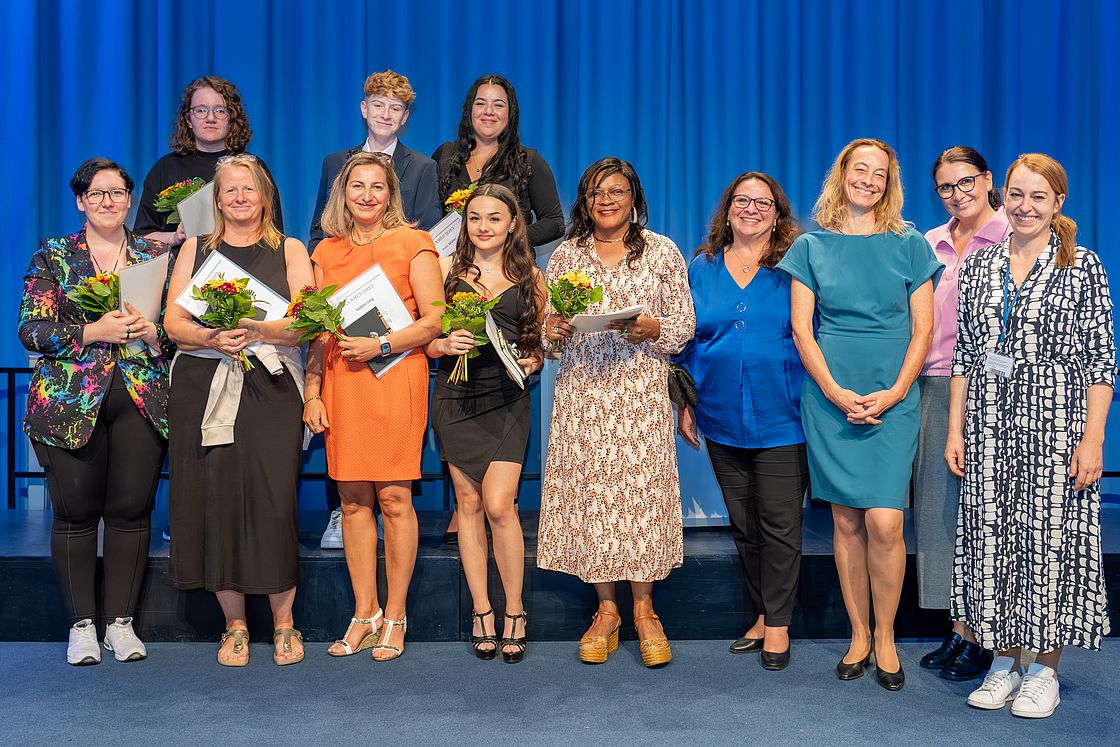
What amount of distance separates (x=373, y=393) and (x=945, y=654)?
213cm

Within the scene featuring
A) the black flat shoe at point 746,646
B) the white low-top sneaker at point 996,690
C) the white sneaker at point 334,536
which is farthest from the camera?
the white sneaker at point 334,536

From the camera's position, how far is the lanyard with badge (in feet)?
9.66

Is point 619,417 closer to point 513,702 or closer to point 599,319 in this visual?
point 599,319

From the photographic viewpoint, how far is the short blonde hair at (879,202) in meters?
3.15

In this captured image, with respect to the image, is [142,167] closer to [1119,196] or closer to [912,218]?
[912,218]

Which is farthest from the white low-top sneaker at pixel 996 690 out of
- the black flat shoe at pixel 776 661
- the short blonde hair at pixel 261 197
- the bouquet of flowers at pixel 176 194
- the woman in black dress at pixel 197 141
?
the bouquet of flowers at pixel 176 194

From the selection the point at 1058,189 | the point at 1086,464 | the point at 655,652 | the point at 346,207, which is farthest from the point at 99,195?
the point at 1086,464

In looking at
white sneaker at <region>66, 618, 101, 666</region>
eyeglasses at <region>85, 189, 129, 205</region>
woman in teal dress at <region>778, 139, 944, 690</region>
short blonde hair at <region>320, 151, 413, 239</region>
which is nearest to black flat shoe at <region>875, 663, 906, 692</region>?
woman in teal dress at <region>778, 139, 944, 690</region>

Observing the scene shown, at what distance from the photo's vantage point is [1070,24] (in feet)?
18.4

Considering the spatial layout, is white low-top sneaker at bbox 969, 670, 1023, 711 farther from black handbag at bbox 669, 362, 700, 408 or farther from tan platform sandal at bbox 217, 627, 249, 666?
tan platform sandal at bbox 217, 627, 249, 666

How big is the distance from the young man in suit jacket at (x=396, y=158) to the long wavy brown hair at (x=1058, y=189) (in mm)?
2163

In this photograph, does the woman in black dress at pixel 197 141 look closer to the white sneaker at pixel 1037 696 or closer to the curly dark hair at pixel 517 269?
the curly dark hair at pixel 517 269

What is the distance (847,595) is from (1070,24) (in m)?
4.08

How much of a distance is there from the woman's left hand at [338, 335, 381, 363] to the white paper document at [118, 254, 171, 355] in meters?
0.67
